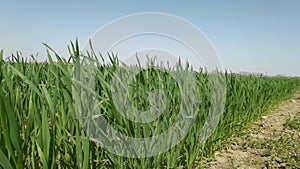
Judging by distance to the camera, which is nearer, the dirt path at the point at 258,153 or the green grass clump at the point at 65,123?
the green grass clump at the point at 65,123

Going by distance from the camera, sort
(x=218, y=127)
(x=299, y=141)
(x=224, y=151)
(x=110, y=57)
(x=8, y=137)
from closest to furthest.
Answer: (x=8, y=137) < (x=110, y=57) < (x=218, y=127) < (x=224, y=151) < (x=299, y=141)

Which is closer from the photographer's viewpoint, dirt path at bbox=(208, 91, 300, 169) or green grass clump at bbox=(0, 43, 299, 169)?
green grass clump at bbox=(0, 43, 299, 169)

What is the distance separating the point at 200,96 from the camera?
2318 millimetres

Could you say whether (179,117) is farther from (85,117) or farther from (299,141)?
(299,141)

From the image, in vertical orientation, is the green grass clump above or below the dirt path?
above

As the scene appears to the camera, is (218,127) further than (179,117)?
Yes

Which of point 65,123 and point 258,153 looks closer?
point 65,123

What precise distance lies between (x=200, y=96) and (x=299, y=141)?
2.33m

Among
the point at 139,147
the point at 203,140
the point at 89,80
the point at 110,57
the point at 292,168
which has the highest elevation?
the point at 110,57

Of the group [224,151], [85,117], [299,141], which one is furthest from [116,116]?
[299,141]

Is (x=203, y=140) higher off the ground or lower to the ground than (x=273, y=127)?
higher

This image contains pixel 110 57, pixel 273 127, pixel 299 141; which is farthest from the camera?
pixel 273 127

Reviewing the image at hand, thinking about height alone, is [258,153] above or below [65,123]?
below

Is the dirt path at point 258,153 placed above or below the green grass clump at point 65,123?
below
